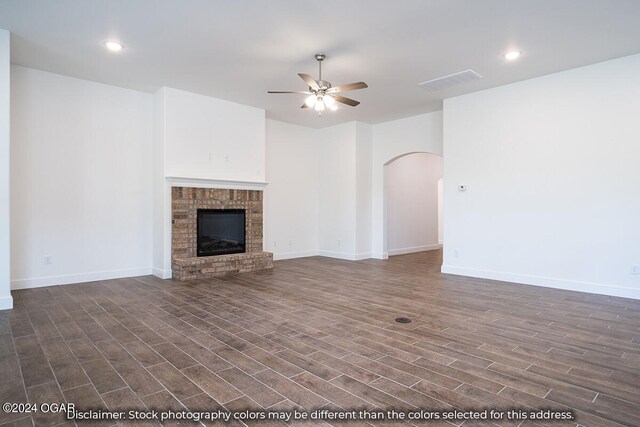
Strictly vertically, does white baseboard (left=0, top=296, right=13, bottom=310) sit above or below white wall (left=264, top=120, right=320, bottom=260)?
below

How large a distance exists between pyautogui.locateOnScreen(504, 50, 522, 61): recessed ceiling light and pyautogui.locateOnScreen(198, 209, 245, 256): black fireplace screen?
4838 millimetres

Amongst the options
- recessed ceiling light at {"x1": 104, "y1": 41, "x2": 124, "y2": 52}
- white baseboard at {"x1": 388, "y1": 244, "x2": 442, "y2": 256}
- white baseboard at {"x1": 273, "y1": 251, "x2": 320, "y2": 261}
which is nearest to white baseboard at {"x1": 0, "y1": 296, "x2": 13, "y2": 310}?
recessed ceiling light at {"x1": 104, "y1": 41, "x2": 124, "y2": 52}

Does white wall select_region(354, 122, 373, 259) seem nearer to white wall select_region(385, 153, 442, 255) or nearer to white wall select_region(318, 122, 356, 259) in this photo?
white wall select_region(318, 122, 356, 259)

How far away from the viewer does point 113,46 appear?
427cm

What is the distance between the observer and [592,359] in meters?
2.67

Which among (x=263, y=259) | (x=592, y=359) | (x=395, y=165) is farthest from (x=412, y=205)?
(x=592, y=359)

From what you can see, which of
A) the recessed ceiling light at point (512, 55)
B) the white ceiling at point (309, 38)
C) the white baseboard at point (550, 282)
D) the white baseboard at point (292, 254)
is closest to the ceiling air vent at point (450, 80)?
the white ceiling at point (309, 38)

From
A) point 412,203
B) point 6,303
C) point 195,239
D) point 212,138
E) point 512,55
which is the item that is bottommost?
point 6,303

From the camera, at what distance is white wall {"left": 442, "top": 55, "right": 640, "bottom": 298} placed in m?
4.54

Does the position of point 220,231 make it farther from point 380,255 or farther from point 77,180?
point 380,255

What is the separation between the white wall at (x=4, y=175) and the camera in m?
3.86

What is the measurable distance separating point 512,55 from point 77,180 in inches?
248

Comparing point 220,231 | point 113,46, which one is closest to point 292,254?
point 220,231

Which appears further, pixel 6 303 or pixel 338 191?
pixel 338 191
